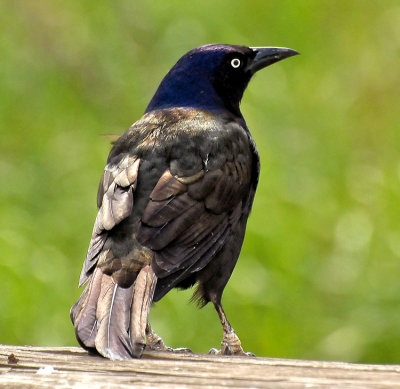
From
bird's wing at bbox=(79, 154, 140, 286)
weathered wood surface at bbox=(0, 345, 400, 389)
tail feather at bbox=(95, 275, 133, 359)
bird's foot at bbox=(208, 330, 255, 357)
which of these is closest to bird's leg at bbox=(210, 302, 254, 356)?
bird's foot at bbox=(208, 330, 255, 357)

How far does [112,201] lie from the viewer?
4152 millimetres

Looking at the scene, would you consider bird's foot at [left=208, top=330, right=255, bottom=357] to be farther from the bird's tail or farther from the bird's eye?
the bird's eye

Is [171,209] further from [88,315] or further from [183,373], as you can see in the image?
[183,373]

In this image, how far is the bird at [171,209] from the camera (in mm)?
3633

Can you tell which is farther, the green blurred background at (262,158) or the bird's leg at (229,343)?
the green blurred background at (262,158)

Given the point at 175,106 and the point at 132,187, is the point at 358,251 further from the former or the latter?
the point at 132,187

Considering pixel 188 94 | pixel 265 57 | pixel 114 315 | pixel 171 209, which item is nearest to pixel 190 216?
pixel 171 209

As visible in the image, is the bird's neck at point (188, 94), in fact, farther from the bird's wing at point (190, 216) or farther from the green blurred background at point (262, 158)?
the green blurred background at point (262, 158)

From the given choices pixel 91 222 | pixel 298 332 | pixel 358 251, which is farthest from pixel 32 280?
pixel 358 251

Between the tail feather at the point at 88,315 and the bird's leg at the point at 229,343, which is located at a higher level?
the bird's leg at the point at 229,343

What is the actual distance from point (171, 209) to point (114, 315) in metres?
0.73

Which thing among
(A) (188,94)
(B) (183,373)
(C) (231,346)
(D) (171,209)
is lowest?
(B) (183,373)

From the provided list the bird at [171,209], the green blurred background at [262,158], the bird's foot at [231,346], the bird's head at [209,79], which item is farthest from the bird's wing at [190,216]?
the green blurred background at [262,158]

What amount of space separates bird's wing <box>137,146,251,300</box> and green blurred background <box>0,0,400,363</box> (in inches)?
60.0
